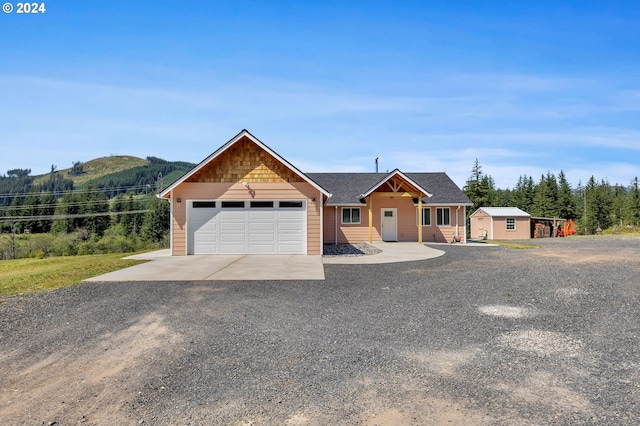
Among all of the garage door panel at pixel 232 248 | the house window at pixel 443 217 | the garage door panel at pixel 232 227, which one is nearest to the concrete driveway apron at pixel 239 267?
the garage door panel at pixel 232 248

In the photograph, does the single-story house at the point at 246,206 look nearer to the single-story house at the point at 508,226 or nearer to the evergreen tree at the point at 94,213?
the single-story house at the point at 508,226

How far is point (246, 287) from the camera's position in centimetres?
882

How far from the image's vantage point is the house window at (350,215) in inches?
955

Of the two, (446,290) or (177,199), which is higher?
(177,199)

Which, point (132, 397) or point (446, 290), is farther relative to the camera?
point (446, 290)

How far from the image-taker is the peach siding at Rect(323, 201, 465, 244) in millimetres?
24047

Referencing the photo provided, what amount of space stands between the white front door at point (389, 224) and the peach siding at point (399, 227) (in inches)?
8.2

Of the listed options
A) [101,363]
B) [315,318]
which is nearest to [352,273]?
[315,318]

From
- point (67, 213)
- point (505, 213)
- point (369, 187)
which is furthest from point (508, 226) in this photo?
point (67, 213)

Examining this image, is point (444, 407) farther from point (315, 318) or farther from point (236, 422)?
point (315, 318)

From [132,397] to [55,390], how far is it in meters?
0.89

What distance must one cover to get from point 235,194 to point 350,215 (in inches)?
392

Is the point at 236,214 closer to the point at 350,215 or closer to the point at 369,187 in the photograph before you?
the point at 350,215

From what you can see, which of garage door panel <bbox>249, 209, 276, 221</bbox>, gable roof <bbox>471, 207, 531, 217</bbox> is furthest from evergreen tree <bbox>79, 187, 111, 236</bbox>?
gable roof <bbox>471, 207, 531, 217</bbox>
